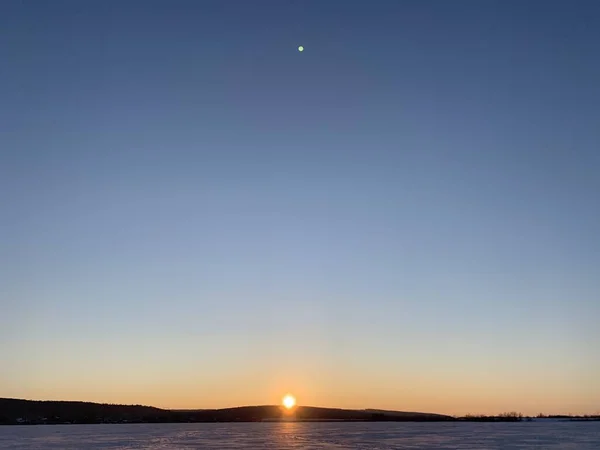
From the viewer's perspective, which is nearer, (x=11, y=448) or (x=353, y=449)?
(x=353, y=449)

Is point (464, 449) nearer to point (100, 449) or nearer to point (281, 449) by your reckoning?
point (281, 449)

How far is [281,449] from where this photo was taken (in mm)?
70688

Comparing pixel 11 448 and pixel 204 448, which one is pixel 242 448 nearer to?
pixel 204 448

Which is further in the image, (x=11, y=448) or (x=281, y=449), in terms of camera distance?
(x=11, y=448)

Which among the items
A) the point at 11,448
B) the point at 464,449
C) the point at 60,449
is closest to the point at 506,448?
the point at 464,449

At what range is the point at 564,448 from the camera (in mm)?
73062

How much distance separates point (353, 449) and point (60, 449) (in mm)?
32503

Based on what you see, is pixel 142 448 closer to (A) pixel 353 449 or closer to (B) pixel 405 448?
(A) pixel 353 449

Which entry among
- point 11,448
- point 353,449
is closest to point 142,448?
point 11,448

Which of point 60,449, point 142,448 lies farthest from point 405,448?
point 60,449

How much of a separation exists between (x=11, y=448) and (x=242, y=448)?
26617 millimetres

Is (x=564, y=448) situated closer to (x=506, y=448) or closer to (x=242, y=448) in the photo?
(x=506, y=448)

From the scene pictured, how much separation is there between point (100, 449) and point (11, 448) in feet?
35.8

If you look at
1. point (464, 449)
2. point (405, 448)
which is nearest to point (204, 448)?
point (405, 448)
